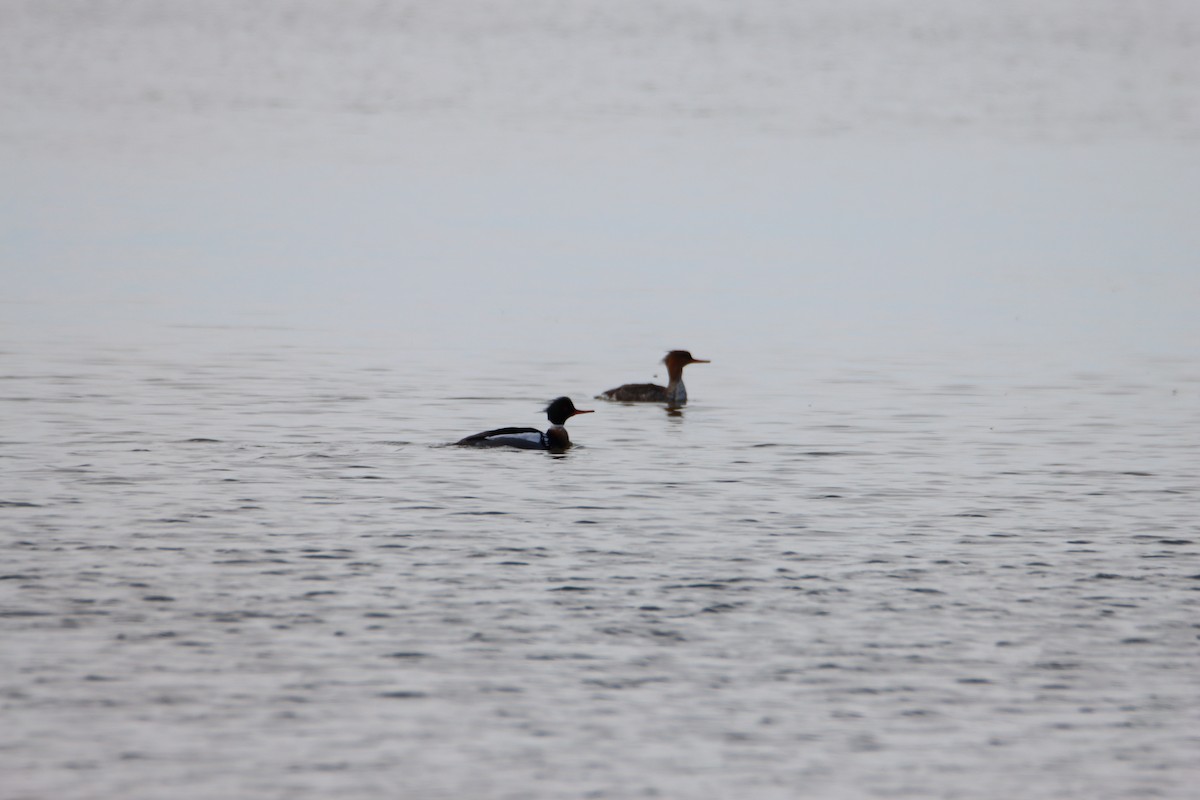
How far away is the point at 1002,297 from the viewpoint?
101 ft

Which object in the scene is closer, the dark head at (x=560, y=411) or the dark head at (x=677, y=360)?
the dark head at (x=560, y=411)

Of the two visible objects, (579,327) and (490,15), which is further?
(490,15)

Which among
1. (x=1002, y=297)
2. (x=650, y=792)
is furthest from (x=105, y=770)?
(x=1002, y=297)

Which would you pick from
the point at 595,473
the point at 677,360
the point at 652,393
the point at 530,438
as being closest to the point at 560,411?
the point at 530,438

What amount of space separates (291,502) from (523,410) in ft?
19.5

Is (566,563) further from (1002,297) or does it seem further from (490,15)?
(490,15)

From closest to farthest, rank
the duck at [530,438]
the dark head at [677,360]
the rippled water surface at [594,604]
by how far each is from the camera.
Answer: the rippled water surface at [594,604]
the duck at [530,438]
the dark head at [677,360]

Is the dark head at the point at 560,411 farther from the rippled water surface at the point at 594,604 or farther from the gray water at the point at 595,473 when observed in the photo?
the gray water at the point at 595,473


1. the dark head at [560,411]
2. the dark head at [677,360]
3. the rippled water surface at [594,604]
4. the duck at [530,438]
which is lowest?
the rippled water surface at [594,604]

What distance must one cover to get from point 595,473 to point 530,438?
1.13 m

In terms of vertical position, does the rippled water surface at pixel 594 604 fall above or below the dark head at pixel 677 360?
below

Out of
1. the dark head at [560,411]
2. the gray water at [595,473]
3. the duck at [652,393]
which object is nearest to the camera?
the gray water at [595,473]

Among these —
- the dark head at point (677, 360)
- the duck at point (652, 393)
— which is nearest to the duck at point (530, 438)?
the duck at point (652, 393)

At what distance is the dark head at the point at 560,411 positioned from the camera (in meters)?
18.7
